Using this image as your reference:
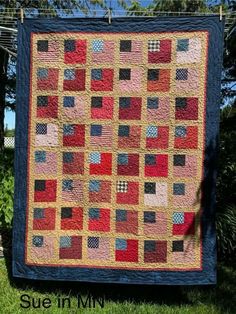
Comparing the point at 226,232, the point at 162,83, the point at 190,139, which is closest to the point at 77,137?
the point at 162,83

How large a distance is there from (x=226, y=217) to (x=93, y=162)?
2.22m

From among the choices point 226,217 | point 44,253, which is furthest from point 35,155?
point 226,217

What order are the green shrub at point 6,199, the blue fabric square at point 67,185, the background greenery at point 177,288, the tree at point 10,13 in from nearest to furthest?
the blue fabric square at point 67,185 → the background greenery at point 177,288 → the green shrub at point 6,199 → the tree at point 10,13

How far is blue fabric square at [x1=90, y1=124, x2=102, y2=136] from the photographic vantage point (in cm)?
424

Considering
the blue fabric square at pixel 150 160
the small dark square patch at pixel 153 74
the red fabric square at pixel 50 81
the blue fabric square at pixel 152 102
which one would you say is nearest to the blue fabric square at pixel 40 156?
the red fabric square at pixel 50 81

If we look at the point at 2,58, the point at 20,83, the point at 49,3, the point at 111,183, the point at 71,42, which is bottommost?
the point at 111,183

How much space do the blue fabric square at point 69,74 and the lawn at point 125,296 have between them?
6.20 feet

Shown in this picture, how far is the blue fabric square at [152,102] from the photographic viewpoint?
4.20 metres

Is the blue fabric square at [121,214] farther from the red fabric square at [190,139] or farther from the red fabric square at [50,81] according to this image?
the red fabric square at [50,81]

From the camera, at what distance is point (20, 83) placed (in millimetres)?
4324

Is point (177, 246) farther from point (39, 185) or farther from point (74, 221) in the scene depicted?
point (39, 185)

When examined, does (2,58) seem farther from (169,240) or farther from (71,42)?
(169,240)

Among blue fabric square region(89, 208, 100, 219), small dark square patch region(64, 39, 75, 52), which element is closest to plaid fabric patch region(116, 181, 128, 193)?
blue fabric square region(89, 208, 100, 219)

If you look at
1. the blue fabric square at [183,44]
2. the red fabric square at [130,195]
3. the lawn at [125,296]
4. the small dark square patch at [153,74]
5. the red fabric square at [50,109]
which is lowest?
the lawn at [125,296]
